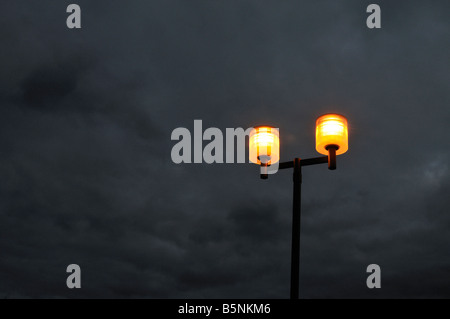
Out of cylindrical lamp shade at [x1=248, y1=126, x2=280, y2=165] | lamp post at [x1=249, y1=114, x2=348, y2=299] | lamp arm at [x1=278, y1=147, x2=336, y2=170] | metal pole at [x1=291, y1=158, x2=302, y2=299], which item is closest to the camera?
metal pole at [x1=291, y1=158, x2=302, y2=299]

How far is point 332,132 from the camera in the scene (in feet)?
24.5

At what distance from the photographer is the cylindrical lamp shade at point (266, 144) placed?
796 cm

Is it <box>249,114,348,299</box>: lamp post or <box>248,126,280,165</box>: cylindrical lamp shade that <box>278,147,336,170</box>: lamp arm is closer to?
<box>249,114,348,299</box>: lamp post

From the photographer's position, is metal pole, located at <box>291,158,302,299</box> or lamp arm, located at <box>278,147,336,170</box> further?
lamp arm, located at <box>278,147,336,170</box>

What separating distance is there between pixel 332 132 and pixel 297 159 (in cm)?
83

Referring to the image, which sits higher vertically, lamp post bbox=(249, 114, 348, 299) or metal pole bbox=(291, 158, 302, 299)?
lamp post bbox=(249, 114, 348, 299)

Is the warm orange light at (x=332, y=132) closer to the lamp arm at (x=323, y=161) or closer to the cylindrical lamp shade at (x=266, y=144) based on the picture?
the lamp arm at (x=323, y=161)

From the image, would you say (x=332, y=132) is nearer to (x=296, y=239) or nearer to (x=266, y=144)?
(x=266, y=144)

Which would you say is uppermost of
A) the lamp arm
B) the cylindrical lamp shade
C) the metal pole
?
the cylindrical lamp shade

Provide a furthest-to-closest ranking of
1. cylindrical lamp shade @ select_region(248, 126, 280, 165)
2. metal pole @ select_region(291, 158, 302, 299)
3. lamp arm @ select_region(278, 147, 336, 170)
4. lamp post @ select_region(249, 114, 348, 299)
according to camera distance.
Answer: cylindrical lamp shade @ select_region(248, 126, 280, 165) → lamp arm @ select_region(278, 147, 336, 170) → lamp post @ select_region(249, 114, 348, 299) → metal pole @ select_region(291, 158, 302, 299)

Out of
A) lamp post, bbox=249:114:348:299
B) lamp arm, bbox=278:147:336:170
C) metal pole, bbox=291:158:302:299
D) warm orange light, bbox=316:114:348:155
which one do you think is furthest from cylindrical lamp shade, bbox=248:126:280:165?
warm orange light, bbox=316:114:348:155

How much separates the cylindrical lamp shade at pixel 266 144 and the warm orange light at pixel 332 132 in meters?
0.81

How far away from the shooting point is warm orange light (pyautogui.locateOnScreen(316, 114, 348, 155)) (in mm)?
7488
